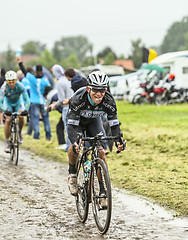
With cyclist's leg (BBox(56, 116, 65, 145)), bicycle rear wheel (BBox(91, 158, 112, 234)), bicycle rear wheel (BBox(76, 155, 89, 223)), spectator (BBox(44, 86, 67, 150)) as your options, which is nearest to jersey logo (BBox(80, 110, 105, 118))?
bicycle rear wheel (BBox(76, 155, 89, 223))

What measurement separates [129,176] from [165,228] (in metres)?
3.18

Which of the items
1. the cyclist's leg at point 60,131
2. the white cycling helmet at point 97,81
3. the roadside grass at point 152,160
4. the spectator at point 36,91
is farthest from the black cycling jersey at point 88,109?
the spectator at point 36,91

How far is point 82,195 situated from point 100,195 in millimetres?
695

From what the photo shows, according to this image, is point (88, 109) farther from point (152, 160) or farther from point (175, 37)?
point (175, 37)

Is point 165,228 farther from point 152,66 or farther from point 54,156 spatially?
point 152,66

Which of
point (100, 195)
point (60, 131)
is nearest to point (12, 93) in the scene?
point (60, 131)

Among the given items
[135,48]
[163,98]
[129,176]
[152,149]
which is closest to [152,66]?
[163,98]

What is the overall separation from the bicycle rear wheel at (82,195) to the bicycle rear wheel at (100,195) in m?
0.24

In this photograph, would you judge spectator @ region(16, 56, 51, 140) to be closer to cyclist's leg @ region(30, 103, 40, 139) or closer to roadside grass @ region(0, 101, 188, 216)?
cyclist's leg @ region(30, 103, 40, 139)

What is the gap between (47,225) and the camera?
584 cm

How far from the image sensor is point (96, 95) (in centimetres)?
566

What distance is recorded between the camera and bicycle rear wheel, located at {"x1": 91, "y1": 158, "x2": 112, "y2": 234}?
5.15 meters

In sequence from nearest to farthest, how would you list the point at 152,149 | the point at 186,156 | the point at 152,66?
1. the point at 186,156
2. the point at 152,149
3. the point at 152,66

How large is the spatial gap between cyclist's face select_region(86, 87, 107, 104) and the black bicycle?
1.51ft
